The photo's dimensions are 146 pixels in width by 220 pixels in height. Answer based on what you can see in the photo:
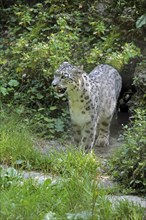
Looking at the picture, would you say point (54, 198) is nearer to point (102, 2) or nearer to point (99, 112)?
point (99, 112)

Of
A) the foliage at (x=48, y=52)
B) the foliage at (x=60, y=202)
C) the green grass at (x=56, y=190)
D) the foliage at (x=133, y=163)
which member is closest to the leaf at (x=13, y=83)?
the foliage at (x=48, y=52)

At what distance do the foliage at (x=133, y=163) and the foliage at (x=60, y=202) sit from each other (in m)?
0.68

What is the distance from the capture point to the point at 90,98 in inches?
294

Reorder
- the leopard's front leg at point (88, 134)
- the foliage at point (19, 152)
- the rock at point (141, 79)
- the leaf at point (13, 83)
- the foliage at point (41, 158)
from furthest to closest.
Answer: the leaf at point (13, 83) → the rock at point (141, 79) → the leopard's front leg at point (88, 134) → the foliage at point (19, 152) → the foliage at point (41, 158)

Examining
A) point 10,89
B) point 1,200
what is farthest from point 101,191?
point 10,89

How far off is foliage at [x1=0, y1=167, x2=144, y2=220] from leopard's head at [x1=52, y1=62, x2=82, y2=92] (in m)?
1.79

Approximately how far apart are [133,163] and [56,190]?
1131 millimetres

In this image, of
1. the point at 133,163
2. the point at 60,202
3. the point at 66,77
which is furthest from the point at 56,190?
the point at 66,77

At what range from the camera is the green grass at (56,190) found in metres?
4.84

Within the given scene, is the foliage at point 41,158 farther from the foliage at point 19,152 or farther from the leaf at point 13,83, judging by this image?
the leaf at point 13,83

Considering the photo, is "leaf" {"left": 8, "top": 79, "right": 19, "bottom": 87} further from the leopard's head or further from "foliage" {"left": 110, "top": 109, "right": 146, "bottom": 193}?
"foliage" {"left": 110, "top": 109, "right": 146, "bottom": 193}

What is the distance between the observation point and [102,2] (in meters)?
10.4

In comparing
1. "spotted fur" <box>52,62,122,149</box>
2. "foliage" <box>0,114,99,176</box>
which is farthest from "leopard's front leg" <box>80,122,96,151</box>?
"foliage" <box>0,114,99,176</box>

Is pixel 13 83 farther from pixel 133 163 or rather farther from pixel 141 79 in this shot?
pixel 133 163
